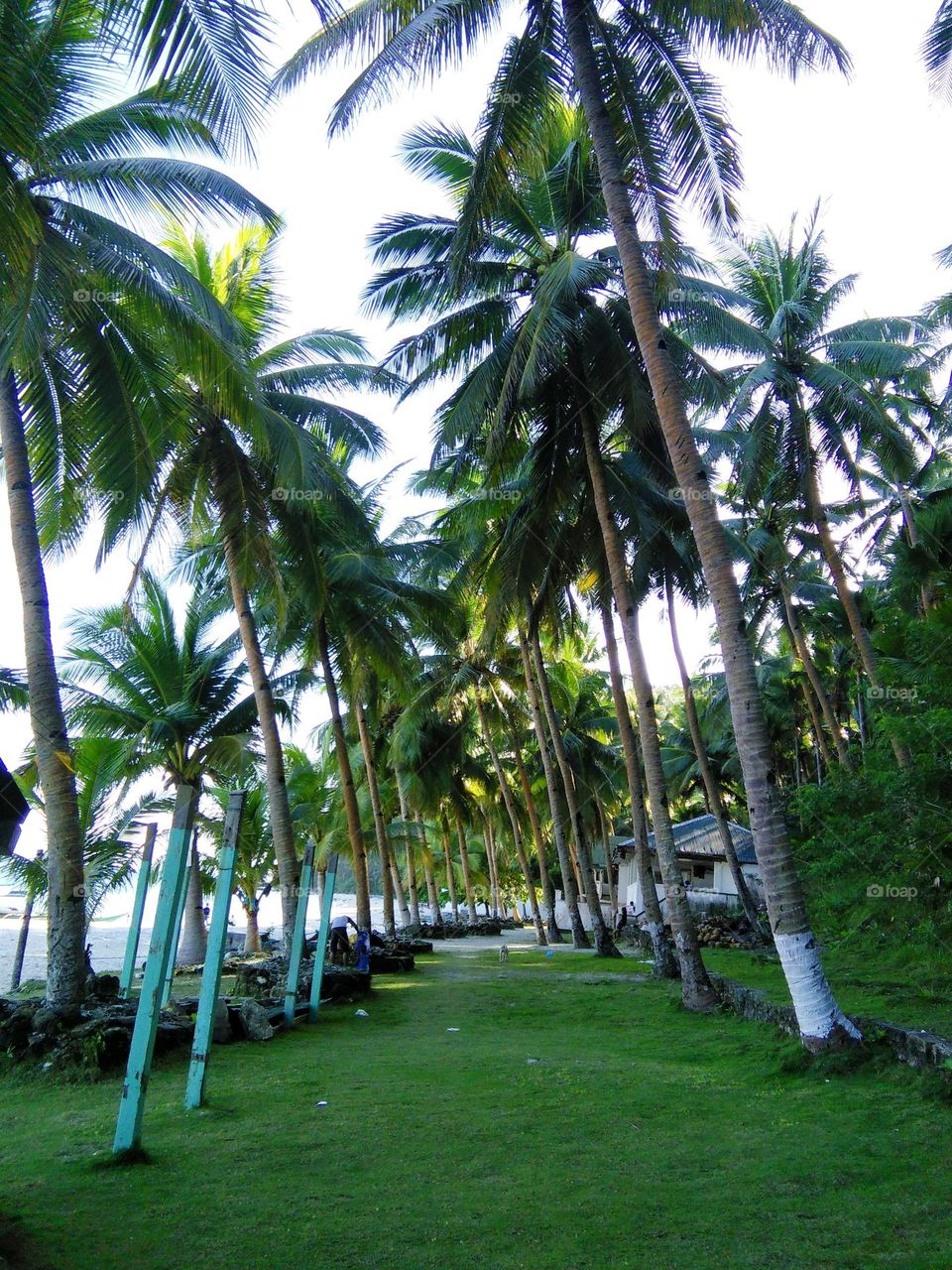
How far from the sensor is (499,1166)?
5.70m

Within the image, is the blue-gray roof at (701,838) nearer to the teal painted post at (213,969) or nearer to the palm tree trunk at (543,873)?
the palm tree trunk at (543,873)

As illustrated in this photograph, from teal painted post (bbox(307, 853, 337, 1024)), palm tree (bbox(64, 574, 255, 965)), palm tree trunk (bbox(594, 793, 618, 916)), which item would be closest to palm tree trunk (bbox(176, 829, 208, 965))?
palm tree (bbox(64, 574, 255, 965))

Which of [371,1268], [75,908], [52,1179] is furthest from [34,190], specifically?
[371,1268]

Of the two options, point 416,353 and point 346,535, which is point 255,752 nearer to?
point 346,535

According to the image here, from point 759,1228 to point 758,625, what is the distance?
26.0 meters

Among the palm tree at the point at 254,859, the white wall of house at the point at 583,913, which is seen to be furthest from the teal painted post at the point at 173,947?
the white wall of house at the point at 583,913

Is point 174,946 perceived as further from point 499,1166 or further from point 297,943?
point 499,1166

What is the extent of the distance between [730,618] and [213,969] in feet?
18.2

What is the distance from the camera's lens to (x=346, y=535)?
19.5m

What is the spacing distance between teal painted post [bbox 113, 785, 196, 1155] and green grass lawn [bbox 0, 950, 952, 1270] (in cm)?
23

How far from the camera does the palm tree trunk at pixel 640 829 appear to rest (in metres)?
16.7

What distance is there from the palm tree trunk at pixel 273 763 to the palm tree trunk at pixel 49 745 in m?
4.70

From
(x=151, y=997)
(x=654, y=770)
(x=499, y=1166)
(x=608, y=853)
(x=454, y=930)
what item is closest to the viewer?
(x=499, y=1166)

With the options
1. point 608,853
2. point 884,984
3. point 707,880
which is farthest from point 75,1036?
point 608,853
